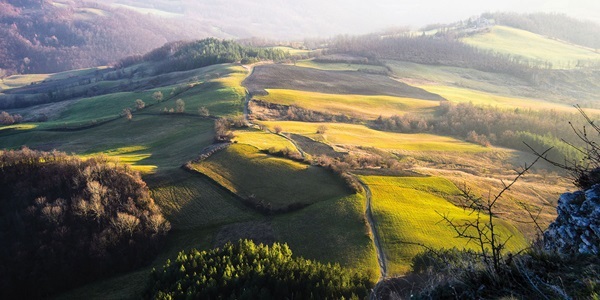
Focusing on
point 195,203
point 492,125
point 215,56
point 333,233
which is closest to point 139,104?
point 195,203

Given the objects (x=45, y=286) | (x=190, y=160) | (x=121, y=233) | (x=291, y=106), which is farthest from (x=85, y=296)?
(x=291, y=106)

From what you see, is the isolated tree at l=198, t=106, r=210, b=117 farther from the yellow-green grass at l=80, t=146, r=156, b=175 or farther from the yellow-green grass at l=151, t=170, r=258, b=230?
the yellow-green grass at l=151, t=170, r=258, b=230

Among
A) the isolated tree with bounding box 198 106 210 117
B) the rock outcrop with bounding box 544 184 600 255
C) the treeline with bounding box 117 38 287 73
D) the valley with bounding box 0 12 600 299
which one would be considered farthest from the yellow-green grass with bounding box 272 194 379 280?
the treeline with bounding box 117 38 287 73

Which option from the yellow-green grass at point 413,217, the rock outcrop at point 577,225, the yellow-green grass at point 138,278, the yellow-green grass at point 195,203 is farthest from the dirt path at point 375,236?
the rock outcrop at point 577,225

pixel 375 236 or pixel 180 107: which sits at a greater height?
pixel 180 107

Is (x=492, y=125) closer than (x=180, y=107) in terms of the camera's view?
No

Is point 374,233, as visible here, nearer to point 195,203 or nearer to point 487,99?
point 195,203

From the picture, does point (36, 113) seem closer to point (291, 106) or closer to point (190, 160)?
point (291, 106)
